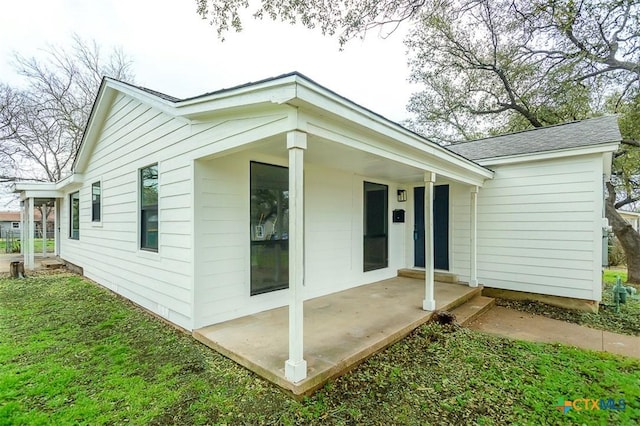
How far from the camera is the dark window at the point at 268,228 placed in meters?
4.48

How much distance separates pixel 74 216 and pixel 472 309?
37.0 feet

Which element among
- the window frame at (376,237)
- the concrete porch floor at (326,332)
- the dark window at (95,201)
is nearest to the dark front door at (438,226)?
the window frame at (376,237)

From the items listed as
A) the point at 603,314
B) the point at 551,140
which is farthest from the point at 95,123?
the point at 603,314

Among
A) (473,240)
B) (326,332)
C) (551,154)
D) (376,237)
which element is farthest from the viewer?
(376,237)

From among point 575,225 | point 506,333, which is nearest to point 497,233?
point 575,225

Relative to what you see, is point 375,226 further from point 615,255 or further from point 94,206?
point 615,255

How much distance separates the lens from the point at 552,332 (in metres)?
4.63

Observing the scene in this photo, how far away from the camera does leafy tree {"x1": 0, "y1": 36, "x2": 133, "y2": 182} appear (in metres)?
14.7

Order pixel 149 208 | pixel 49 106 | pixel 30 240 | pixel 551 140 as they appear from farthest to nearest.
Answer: pixel 49 106 < pixel 30 240 < pixel 551 140 < pixel 149 208

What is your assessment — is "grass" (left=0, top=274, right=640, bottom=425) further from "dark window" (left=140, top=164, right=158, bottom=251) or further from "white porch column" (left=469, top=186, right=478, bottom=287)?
"white porch column" (left=469, top=186, right=478, bottom=287)

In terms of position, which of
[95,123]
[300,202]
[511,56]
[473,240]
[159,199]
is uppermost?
[511,56]

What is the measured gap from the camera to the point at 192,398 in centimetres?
270

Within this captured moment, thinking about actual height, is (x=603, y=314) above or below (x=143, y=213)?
below

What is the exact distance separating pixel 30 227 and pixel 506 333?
1317 centimetres
